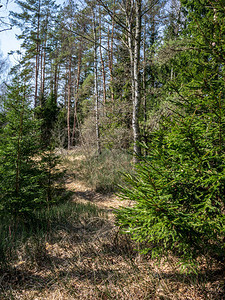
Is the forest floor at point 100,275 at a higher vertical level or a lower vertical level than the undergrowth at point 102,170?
lower

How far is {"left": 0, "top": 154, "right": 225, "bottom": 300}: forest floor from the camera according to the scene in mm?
2031

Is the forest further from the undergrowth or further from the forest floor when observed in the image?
the undergrowth

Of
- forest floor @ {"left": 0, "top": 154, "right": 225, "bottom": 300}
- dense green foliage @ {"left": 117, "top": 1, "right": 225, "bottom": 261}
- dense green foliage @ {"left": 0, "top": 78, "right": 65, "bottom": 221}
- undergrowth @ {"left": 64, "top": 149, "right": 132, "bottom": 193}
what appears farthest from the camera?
undergrowth @ {"left": 64, "top": 149, "right": 132, "bottom": 193}

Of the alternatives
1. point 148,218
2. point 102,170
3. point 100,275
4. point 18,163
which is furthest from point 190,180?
point 102,170

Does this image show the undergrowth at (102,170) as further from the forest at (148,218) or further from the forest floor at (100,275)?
the forest floor at (100,275)

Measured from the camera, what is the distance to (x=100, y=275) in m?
2.47

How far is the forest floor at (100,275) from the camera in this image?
6.66 ft

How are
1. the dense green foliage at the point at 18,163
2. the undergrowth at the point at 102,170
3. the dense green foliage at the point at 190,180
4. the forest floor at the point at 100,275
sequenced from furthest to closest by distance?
1. the undergrowth at the point at 102,170
2. the dense green foliage at the point at 18,163
3. the forest floor at the point at 100,275
4. the dense green foliage at the point at 190,180

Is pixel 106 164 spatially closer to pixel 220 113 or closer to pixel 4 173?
pixel 4 173

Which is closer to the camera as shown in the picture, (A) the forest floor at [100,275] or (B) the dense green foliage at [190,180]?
(B) the dense green foliage at [190,180]

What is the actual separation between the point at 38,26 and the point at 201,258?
897 inches

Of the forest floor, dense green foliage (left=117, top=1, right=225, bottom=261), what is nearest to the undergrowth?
the forest floor

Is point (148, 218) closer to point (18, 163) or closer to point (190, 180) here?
point (190, 180)

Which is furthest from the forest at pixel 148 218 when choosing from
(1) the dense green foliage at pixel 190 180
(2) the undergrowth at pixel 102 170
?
(2) the undergrowth at pixel 102 170
